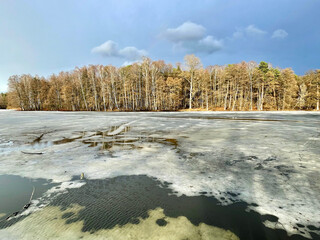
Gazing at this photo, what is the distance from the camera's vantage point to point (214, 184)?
2.68 m

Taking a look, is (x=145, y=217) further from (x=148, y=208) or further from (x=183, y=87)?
(x=183, y=87)

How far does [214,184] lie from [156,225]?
49.3 inches

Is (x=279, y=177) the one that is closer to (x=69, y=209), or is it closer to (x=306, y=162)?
(x=306, y=162)

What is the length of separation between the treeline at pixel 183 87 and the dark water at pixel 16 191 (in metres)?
30.7

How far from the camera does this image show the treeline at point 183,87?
120 ft

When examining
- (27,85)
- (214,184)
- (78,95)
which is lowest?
(214,184)

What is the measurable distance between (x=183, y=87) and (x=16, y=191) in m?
42.6

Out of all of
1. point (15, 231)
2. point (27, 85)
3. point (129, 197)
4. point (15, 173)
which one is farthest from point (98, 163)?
point (27, 85)

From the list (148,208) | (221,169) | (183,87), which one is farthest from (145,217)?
(183,87)

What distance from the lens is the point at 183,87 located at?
1711 inches

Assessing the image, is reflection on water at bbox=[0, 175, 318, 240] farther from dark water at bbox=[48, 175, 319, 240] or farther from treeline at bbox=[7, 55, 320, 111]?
treeline at bbox=[7, 55, 320, 111]

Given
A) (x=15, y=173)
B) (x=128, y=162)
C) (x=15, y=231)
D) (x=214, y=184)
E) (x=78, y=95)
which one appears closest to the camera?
(x=15, y=231)

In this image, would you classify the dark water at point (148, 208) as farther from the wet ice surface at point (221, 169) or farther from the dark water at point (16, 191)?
the dark water at point (16, 191)

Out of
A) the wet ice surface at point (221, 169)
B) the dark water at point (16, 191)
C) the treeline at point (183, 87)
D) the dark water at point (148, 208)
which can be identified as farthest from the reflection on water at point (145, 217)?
the treeline at point (183, 87)
